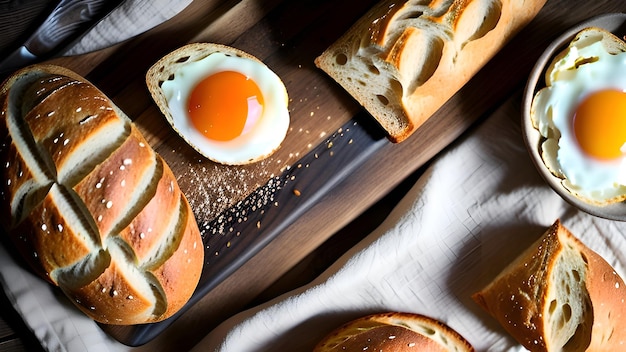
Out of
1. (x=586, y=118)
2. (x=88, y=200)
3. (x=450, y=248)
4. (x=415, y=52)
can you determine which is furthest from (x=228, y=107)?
(x=586, y=118)

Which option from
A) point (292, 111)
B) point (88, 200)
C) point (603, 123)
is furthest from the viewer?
point (292, 111)

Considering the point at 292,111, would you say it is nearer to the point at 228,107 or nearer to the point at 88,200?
the point at 228,107

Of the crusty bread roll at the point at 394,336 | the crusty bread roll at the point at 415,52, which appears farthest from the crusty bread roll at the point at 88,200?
the crusty bread roll at the point at 415,52

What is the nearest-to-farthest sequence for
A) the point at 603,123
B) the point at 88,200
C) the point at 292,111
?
1. the point at 88,200
2. the point at 603,123
3. the point at 292,111

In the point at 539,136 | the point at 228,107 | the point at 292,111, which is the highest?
the point at 228,107

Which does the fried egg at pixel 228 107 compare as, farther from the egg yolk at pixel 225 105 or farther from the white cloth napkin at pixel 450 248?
the white cloth napkin at pixel 450 248

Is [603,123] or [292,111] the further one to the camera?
[292,111]
